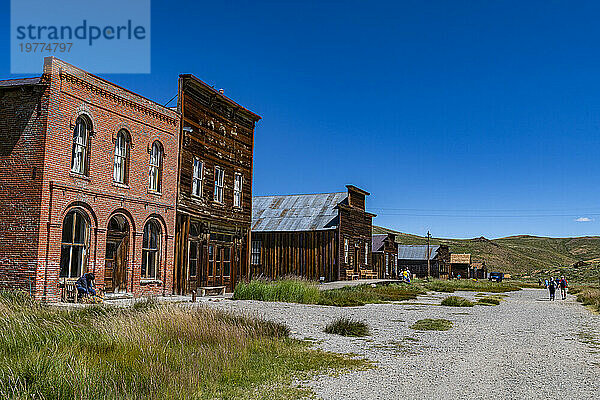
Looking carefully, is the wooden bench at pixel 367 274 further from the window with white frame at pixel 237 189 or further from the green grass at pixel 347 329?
the green grass at pixel 347 329

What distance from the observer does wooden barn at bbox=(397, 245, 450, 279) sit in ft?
220

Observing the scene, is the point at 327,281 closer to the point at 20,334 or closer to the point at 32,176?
the point at 32,176

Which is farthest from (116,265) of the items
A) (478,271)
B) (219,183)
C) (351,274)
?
(478,271)

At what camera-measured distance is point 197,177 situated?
24.9 m

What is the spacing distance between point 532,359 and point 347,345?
3757mm

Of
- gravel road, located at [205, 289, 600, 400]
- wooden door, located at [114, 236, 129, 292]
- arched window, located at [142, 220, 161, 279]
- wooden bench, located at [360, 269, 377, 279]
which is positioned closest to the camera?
gravel road, located at [205, 289, 600, 400]

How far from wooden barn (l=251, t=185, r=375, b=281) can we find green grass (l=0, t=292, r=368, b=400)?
25.6 metres

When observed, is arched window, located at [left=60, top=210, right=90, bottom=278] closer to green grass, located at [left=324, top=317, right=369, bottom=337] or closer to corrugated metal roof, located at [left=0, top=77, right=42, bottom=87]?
corrugated metal roof, located at [left=0, top=77, right=42, bottom=87]

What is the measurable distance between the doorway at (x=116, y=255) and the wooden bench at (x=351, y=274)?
21.6 meters

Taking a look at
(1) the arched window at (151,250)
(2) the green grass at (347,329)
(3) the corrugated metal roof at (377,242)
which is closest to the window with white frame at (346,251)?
(3) the corrugated metal roof at (377,242)

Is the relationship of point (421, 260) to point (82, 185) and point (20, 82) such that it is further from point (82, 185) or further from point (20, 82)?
point (20, 82)

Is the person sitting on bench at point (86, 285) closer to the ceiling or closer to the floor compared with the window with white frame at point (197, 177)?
closer to the floor

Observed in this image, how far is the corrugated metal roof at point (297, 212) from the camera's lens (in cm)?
3919

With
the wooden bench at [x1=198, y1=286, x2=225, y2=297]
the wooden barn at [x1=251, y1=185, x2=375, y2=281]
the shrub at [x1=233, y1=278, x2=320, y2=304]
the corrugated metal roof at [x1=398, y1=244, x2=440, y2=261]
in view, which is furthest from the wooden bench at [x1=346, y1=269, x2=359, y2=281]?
the corrugated metal roof at [x1=398, y1=244, x2=440, y2=261]
